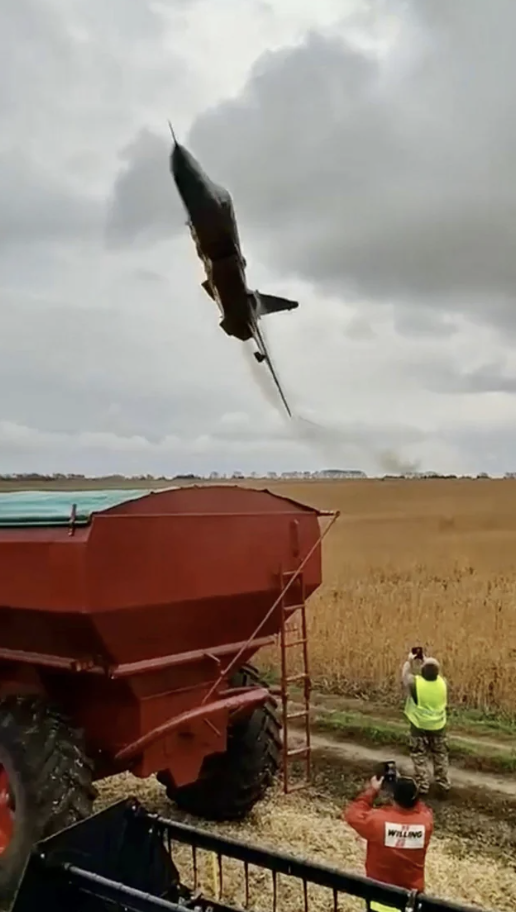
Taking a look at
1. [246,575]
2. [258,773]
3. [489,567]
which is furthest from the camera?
[489,567]

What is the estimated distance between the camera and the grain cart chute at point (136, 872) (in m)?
4.22

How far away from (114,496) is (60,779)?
6.09 ft

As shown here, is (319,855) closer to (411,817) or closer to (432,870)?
(432,870)

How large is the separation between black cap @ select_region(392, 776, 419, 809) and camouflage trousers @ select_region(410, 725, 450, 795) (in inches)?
141

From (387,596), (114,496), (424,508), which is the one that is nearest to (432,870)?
(114,496)

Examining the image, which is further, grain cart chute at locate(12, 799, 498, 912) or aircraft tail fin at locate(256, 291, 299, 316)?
aircraft tail fin at locate(256, 291, 299, 316)

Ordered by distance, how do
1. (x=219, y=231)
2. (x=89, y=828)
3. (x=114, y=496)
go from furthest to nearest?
(x=219, y=231) < (x=114, y=496) < (x=89, y=828)

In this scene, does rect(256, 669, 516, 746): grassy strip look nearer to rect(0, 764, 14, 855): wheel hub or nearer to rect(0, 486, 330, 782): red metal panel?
rect(0, 486, 330, 782): red metal panel

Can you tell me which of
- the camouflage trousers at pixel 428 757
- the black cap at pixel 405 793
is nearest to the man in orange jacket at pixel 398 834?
the black cap at pixel 405 793

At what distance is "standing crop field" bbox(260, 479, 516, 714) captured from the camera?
463 inches

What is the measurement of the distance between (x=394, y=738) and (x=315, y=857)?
11.1ft

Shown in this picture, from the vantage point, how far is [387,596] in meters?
16.8

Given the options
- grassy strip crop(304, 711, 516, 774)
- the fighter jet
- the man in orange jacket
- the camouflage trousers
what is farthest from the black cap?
the fighter jet

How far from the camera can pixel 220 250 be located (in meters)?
11.7
